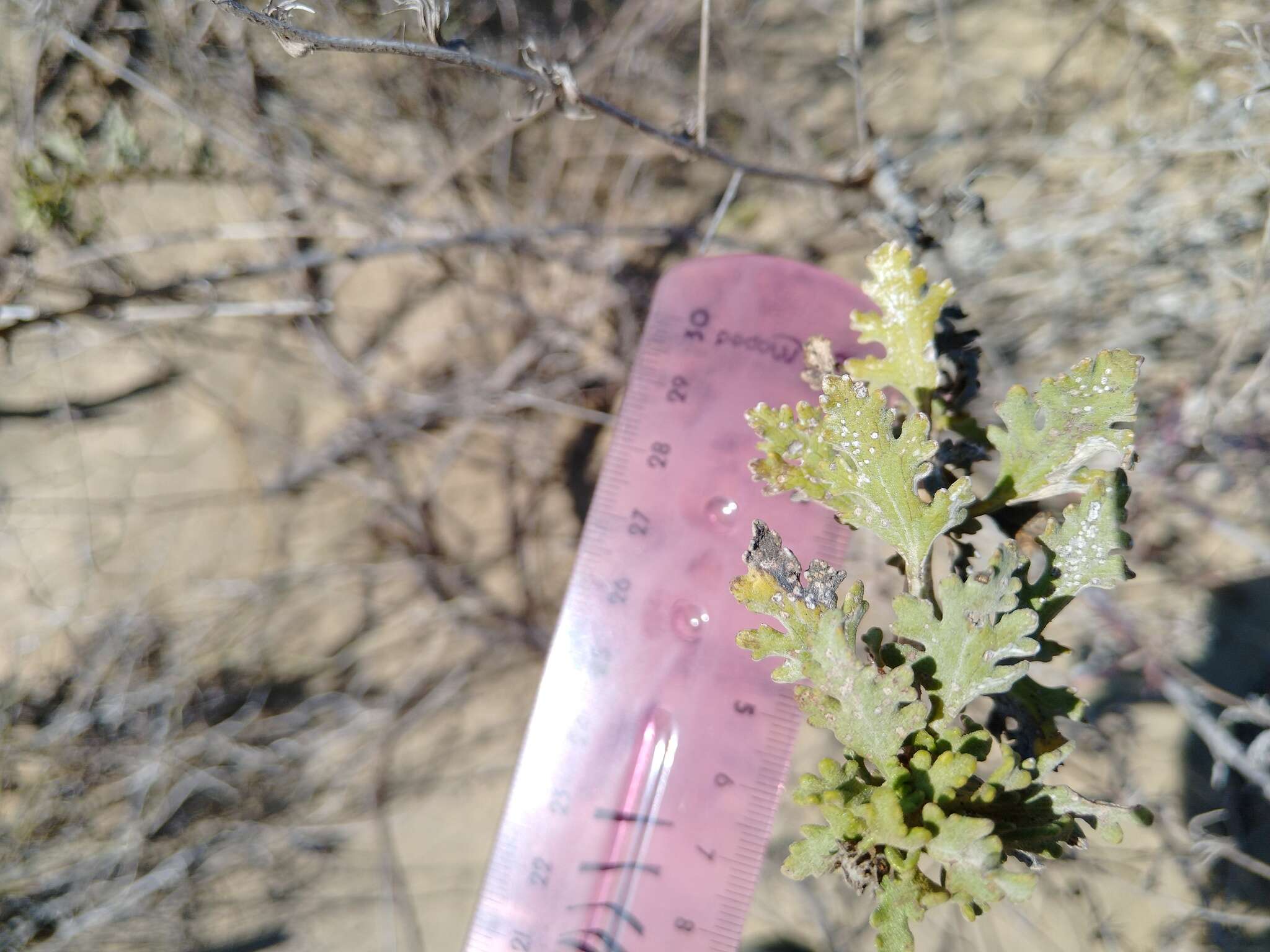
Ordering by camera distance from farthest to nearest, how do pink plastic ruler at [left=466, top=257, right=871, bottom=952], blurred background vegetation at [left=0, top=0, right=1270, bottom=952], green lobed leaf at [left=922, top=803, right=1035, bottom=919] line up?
blurred background vegetation at [left=0, top=0, right=1270, bottom=952] < pink plastic ruler at [left=466, top=257, right=871, bottom=952] < green lobed leaf at [left=922, top=803, right=1035, bottom=919]

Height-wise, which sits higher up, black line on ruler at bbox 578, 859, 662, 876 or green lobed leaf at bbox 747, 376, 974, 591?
green lobed leaf at bbox 747, 376, 974, 591

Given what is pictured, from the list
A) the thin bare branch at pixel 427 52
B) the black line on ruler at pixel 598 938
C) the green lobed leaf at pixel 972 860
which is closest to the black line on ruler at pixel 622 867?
the black line on ruler at pixel 598 938

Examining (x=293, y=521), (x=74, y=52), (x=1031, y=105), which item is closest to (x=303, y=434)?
(x=293, y=521)

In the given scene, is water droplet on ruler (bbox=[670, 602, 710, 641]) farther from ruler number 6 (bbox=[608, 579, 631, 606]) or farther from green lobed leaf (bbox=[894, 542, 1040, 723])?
green lobed leaf (bbox=[894, 542, 1040, 723])

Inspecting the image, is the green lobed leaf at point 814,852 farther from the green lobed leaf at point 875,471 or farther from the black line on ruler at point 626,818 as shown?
the black line on ruler at point 626,818

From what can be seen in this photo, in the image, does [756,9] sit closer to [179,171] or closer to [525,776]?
[179,171]

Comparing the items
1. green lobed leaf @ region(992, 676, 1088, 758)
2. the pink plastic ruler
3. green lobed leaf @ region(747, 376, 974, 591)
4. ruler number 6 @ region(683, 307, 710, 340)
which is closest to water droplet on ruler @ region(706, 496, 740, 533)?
the pink plastic ruler

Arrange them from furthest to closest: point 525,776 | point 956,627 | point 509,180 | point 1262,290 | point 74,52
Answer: point 509,180, point 74,52, point 1262,290, point 525,776, point 956,627
